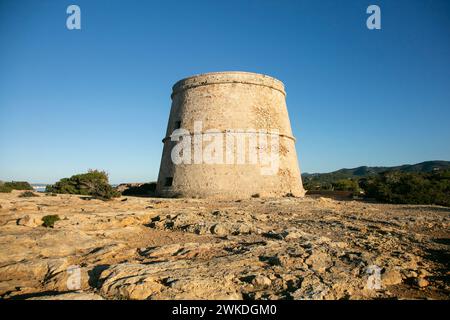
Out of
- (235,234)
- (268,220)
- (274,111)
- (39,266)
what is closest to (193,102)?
(274,111)

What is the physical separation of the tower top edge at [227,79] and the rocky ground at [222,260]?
900cm

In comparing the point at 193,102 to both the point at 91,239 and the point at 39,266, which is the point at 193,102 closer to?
the point at 91,239

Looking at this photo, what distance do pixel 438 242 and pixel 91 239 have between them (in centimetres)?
618

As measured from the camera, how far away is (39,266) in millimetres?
3422

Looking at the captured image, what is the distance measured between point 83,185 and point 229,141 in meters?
8.05

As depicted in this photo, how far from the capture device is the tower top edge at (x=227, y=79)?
13.4 meters

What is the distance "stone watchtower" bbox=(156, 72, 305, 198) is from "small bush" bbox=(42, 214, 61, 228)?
22.9 feet

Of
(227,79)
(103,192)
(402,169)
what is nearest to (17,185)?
(103,192)

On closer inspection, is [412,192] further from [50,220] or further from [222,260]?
[50,220]

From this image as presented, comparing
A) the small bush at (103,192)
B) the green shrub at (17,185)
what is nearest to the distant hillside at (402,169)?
the small bush at (103,192)

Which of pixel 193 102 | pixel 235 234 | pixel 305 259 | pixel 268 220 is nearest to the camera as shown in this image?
pixel 305 259

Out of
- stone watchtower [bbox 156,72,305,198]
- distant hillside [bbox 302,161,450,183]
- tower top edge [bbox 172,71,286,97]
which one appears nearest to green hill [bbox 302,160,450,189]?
distant hillside [bbox 302,161,450,183]

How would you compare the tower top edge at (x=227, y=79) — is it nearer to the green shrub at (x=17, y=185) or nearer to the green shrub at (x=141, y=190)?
the green shrub at (x=141, y=190)

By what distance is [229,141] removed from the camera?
12.8 m
